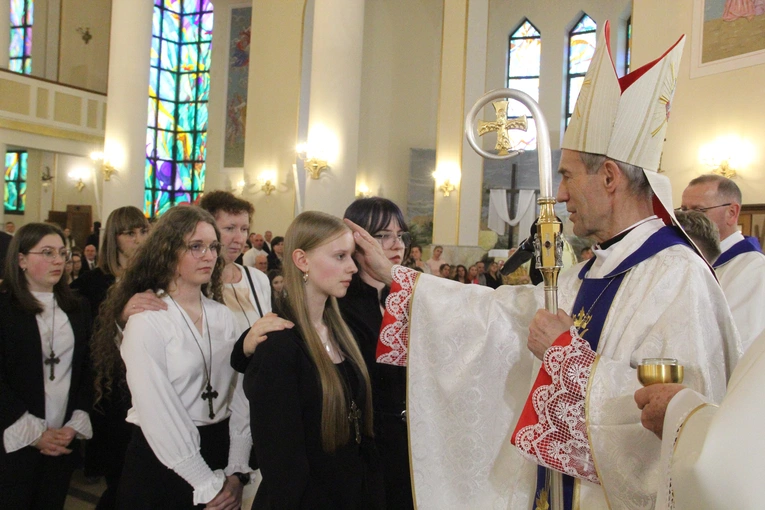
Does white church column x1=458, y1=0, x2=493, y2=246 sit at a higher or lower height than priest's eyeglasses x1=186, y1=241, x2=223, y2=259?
higher

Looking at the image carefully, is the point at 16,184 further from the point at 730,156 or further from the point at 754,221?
the point at 754,221

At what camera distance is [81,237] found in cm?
1780

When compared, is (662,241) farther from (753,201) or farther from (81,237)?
(81,237)

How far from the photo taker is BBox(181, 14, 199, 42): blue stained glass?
797 inches

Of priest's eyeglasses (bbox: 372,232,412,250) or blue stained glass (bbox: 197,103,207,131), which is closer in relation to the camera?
priest's eyeglasses (bbox: 372,232,412,250)

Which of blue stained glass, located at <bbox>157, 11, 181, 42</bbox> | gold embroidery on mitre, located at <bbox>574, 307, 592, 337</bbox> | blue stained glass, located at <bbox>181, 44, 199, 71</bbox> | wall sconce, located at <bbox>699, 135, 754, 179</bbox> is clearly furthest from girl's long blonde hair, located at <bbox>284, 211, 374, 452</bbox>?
blue stained glass, located at <bbox>157, 11, 181, 42</bbox>

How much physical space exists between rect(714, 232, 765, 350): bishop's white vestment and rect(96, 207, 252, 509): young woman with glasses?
79.2 inches

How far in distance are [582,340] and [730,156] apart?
869 centimetres

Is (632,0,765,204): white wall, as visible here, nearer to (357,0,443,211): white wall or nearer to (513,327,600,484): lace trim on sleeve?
(357,0,443,211): white wall

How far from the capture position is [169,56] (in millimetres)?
20281

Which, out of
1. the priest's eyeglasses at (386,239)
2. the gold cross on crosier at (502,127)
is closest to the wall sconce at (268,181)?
the priest's eyeglasses at (386,239)

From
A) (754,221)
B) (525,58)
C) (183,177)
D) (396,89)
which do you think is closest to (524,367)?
(754,221)

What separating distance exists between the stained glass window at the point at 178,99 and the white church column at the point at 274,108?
15.1 ft

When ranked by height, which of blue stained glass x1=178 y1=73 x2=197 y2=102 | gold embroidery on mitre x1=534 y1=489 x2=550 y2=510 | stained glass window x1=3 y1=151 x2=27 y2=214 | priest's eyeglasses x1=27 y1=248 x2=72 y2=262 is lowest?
gold embroidery on mitre x1=534 y1=489 x2=550 y2=510
